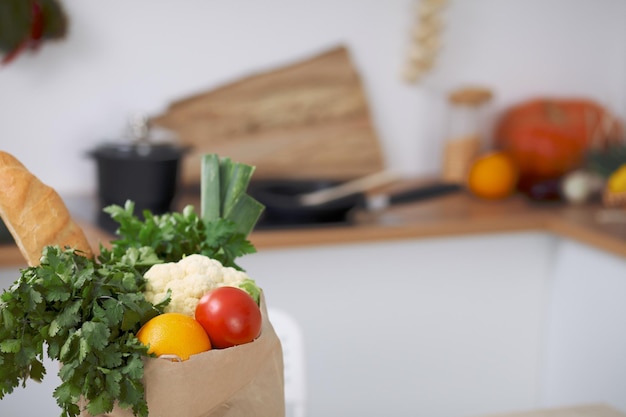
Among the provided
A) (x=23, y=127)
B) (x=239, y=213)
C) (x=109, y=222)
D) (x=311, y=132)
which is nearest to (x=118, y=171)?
(x=109, y=222)

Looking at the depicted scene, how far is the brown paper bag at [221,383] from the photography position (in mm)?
713

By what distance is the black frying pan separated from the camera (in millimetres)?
2039

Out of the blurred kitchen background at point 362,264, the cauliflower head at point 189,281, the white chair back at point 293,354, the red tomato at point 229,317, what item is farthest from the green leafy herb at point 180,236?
the blurred kitchen background at point 362,264

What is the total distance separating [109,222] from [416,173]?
39.7 inches

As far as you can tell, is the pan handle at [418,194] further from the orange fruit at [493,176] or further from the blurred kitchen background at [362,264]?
the orange fruit at [493,176]

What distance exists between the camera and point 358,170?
2506 millimetres

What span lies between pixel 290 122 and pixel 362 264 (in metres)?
0.52

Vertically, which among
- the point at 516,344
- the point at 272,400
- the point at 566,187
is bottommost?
the point at 516,344

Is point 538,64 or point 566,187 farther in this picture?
point 538,64

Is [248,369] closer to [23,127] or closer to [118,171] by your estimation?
[118,171]

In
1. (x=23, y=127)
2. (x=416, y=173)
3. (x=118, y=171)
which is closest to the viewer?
(x=118, y=171)

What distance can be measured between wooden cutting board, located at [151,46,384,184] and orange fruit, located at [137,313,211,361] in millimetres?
1562

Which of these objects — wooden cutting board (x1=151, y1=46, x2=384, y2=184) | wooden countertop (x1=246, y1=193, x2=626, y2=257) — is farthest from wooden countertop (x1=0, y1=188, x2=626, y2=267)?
wooden cutting board (x1=151, y1=46, x2=384, y2=184)

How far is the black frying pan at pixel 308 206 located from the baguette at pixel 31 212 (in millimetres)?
1150
